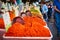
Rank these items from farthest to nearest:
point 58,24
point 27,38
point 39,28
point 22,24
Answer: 1. point 58,24
2. point 22,24
3. point 39,28
4. point 27,38

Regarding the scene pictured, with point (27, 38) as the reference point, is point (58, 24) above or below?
below

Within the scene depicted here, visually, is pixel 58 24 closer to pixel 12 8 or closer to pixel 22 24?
pixel 12 8

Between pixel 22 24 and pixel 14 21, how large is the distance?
0.39ft

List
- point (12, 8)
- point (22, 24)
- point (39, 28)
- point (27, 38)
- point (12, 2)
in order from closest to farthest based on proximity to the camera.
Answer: point (27, 38), point (39, 28), point (22, 24), point (12, 8), point (12, 2)

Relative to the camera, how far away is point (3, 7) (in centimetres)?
306

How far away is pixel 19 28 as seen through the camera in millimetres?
2166

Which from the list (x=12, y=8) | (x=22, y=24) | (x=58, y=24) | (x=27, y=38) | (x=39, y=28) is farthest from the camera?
(x=58, y=24)

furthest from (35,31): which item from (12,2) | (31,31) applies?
(12,2)

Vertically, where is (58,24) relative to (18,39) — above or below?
below

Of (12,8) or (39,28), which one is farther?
(12,8)

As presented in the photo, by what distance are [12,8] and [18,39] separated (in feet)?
3.56

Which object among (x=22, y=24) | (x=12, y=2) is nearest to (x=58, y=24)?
(x=12, y=2)

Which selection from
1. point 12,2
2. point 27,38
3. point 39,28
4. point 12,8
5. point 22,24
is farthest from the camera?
point 12,2

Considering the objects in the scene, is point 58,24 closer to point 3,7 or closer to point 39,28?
point 3,7
